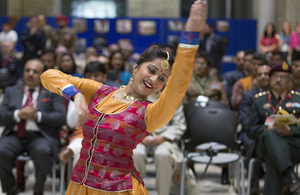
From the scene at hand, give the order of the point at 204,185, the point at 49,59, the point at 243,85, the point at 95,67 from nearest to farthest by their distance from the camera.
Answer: the point at 95,67
the point at 204,185
the point at 243,85
the point at 49,59

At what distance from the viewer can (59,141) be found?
4.16m

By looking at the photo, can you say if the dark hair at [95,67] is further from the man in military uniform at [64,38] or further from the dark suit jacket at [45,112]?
the man in military uniform at [64,38]

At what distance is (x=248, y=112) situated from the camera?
14.8ft

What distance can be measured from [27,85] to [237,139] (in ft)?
8.17

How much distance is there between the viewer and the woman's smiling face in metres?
1.82

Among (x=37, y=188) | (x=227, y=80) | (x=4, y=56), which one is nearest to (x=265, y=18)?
(x=227, y=80)

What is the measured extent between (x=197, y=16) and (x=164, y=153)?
2.55 meters

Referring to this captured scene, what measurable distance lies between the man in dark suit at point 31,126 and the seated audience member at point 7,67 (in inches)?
89.4

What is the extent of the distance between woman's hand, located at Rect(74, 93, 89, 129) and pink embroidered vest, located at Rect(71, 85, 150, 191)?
0.63 feet

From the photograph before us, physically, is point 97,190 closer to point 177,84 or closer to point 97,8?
point 177,84

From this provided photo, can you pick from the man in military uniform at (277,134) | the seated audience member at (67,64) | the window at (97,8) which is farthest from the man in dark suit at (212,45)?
the window at (97,8)

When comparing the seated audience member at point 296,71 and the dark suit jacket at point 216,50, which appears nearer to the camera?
the seated audience member at point 296,71

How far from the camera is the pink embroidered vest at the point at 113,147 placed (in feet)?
5.94

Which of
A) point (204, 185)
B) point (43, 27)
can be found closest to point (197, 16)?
point (204, 185)
